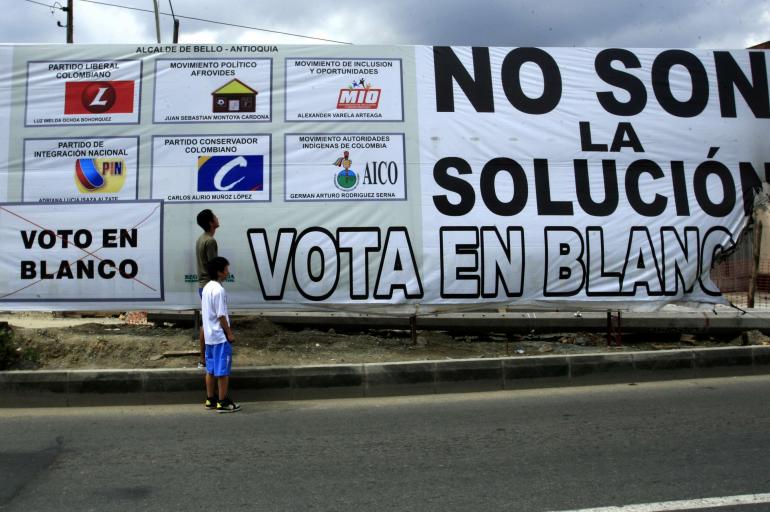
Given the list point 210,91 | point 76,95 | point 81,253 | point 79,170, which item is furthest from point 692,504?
point 76,95

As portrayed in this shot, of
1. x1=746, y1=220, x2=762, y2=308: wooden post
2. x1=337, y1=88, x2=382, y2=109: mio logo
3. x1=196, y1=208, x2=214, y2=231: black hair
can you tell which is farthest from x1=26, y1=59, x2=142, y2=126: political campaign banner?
x1=746, y1=220, x2=762, y2=308: wooden post

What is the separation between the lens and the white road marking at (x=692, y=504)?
12.3 ft

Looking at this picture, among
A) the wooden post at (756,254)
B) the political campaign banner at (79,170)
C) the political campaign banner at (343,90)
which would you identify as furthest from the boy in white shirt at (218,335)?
the wooden post at (756,254)

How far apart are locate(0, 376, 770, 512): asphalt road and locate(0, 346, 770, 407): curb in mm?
169

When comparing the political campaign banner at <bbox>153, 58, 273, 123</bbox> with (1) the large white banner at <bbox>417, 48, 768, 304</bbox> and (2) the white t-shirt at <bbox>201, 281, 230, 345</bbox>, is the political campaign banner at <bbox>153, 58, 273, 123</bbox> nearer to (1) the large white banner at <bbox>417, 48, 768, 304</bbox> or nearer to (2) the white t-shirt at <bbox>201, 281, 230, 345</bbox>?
(1) the large white banner at <bbox>417, 48, 768, 304</bbox>

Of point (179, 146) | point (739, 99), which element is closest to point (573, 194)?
point (739, 99)

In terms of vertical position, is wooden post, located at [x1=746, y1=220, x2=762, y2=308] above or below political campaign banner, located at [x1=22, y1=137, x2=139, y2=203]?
below

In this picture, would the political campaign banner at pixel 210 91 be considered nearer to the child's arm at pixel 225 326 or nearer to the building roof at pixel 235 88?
the building roof at pixel 235 88

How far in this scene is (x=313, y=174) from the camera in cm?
796

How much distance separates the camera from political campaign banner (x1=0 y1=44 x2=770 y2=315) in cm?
779

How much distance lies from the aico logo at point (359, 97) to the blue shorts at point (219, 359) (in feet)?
11.9

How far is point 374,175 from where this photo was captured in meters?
7.99

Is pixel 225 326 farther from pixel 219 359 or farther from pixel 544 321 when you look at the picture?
pixel 544 321

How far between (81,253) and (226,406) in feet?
10.3
